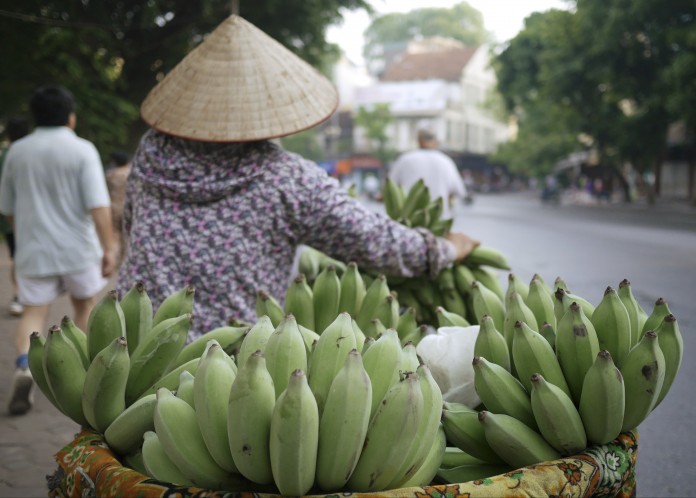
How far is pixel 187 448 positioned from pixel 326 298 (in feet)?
3.22

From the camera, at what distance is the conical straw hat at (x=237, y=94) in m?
2.70

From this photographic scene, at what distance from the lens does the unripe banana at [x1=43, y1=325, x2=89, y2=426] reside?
1.75 meters

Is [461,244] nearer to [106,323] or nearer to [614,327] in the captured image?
[614,327]

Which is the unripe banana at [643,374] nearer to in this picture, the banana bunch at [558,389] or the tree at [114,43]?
the banana bunch at [558,389]

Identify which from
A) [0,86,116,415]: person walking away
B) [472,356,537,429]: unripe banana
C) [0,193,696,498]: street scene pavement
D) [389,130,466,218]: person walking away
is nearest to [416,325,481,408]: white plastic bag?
[472,356,537,429]: unripe banana

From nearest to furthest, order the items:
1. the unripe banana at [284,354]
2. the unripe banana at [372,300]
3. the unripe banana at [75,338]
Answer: the unripe banana at [284,354] → the unripe banana at [75,338] → the unripe banana at [372,300]

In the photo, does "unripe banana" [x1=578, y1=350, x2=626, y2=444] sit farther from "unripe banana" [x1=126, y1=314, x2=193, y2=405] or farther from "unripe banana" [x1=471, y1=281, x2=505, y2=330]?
"unripe banana" [x1=126, y1=314, x2=193, y2=405]

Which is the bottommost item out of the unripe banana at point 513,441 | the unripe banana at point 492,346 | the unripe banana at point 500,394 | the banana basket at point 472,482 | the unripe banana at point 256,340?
the banana basket at point 472,482

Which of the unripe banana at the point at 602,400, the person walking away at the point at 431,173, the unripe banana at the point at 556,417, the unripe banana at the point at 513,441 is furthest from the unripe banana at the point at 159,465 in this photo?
the person walking away at the point at 431,173

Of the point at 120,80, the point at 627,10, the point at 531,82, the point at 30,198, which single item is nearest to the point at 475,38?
the point at 531,82

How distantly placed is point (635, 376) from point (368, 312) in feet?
3.15

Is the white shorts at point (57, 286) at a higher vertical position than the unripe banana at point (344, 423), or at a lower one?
lower

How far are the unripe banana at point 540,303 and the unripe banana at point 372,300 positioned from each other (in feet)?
1.67

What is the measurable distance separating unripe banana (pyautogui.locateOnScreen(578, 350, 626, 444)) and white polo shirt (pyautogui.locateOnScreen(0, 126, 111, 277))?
12.0ft
